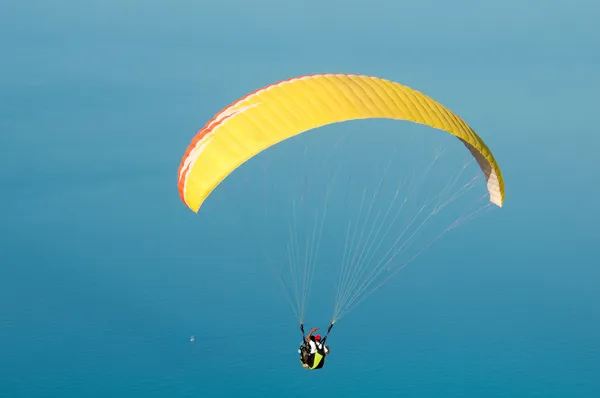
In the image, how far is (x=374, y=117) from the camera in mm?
23484

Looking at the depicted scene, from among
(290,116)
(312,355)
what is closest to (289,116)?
(290,116)

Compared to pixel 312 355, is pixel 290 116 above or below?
above

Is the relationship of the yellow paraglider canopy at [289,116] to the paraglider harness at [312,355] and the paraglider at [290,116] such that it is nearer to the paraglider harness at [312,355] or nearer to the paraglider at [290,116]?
the paraglider at [290,116]

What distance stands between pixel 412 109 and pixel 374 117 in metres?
1.31

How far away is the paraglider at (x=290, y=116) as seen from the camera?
23625 mm

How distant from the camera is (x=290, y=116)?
23.8 meters

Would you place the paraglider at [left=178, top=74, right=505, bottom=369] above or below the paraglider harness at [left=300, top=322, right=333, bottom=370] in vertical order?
above

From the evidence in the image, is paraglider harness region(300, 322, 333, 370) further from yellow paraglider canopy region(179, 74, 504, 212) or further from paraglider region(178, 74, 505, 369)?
yellow paraglider canopy region(179, 74, 504, 212)

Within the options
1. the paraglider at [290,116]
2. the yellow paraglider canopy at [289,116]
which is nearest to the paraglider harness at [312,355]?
the paraglider at [290,116]

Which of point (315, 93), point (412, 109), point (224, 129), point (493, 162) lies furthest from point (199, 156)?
point (493, 162)

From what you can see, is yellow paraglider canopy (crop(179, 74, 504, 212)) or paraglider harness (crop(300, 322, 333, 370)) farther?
paraglider harness (crop(300, 322, 333, 370))

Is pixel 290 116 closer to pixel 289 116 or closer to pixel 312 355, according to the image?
pixel 289 116

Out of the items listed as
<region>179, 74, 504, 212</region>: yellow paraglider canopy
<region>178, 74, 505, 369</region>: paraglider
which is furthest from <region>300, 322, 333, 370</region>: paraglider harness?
<region>179, 74, 504, 212</region>: yellow paraglider canopy

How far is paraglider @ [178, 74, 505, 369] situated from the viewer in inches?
930
